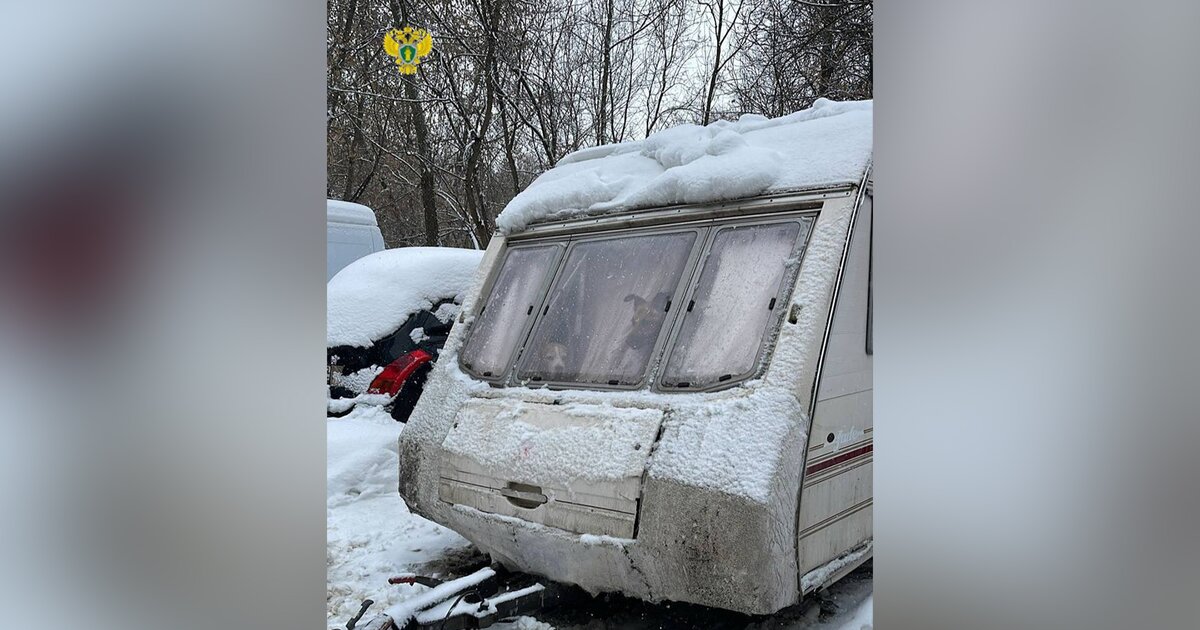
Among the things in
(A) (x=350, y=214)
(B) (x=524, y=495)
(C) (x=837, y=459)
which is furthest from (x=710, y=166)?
(A) (x=350, y=214)

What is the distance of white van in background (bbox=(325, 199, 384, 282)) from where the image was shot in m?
10.6

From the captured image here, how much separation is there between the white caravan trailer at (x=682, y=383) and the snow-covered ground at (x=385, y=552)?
0.48 metres

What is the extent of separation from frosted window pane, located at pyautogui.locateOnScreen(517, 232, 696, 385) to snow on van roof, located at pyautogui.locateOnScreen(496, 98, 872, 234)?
10.9 inches

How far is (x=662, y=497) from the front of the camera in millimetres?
3705

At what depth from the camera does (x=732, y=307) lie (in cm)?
432

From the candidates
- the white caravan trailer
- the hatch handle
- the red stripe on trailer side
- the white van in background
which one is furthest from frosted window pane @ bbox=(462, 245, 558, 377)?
the white van in background

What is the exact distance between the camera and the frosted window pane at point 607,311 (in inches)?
179

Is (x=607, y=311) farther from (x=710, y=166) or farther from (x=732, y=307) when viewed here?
(x=710, y=166)

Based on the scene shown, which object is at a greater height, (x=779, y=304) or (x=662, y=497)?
(x=779, y=304)

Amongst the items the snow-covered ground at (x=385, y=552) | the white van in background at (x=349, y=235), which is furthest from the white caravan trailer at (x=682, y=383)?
the white van in background at (x=349, y=235)

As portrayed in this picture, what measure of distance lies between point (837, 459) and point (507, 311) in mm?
2252
